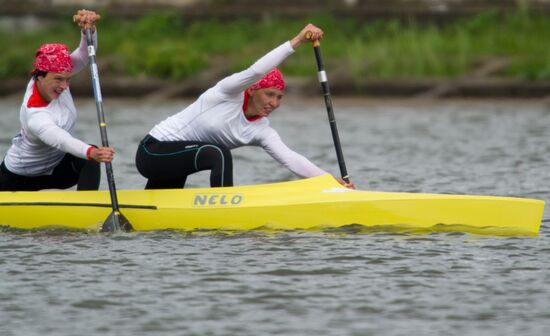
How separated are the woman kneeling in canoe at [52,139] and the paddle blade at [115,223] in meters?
0.46

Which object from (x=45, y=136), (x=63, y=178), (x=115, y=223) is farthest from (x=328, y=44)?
(x=45, y=136)

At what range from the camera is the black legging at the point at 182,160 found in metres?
11.0

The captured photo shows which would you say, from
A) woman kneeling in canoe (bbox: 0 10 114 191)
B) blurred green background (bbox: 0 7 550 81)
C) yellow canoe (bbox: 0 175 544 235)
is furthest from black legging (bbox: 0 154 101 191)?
blurred green background (bbox: 0 7 550 81)

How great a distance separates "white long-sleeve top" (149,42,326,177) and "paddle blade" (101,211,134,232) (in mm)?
664

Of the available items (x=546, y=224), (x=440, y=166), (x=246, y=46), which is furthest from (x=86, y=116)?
(x=546, y=224)

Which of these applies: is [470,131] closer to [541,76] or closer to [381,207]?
[541,76]

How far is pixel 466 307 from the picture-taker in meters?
8.73

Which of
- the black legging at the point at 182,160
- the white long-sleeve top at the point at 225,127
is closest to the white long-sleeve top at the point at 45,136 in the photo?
the black legging at the point at 182,160

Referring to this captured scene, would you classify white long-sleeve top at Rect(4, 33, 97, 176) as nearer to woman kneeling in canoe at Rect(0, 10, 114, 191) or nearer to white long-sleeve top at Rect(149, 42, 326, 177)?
woman kneeling in canoe at Rect(0, 10, 114, 191)

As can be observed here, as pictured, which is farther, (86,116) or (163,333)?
(86,116)

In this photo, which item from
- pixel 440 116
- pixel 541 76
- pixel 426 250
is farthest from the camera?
pixel 541 76

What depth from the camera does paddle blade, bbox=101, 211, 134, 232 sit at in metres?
11.2

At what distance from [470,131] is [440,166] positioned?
3.59 m

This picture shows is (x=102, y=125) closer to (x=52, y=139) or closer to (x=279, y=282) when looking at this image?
(x=52, y=139)
